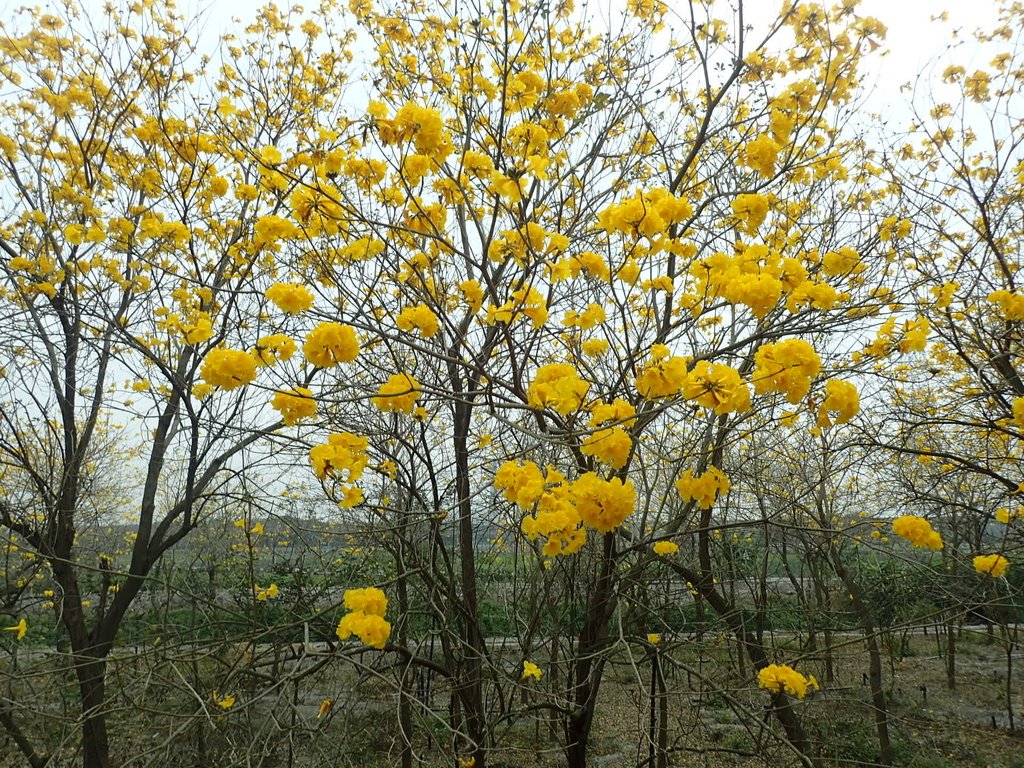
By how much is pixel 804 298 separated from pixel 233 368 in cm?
198

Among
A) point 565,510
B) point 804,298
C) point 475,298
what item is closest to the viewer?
point 565,510

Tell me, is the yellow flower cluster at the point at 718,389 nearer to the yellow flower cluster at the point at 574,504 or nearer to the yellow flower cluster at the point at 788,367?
the yellow flower cluster at the point at 788,367

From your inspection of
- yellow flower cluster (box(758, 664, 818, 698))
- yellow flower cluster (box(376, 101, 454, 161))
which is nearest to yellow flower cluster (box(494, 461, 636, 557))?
yellow flower cluster (box(758, 664, 818, 698))

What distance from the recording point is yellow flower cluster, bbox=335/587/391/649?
6.58ft

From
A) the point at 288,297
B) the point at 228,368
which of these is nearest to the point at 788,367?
the point at 288,297

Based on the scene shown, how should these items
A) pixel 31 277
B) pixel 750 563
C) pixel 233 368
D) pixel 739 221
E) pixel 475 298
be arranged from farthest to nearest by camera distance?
pixel 750 563
pixel 31 277
pixel 739 221
pixel 475 298
pixel 233 368

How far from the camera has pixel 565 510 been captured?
197cm

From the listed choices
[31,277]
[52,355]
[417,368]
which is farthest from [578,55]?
[52,355]

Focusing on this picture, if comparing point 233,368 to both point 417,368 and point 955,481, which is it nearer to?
point 417,368

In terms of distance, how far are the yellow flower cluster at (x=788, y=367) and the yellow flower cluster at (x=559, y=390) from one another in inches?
22.1

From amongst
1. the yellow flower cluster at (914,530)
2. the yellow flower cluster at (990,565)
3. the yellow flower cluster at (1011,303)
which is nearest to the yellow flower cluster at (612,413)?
the yellow flower cluster at (914,530)

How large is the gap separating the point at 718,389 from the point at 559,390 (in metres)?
0.51

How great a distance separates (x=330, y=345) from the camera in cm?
179

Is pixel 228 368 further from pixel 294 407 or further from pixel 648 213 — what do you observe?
pixel 648 213
